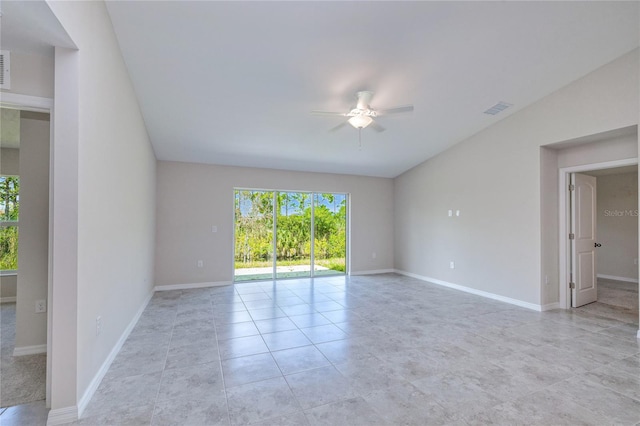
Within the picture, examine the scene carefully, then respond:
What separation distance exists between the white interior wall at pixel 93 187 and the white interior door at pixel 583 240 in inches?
237

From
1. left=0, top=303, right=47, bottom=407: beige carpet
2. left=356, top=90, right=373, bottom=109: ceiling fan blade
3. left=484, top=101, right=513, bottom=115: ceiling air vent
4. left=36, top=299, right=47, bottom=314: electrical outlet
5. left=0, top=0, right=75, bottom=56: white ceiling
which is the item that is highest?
left=484, top=101, right=513, bottom=115: ceiling air vent

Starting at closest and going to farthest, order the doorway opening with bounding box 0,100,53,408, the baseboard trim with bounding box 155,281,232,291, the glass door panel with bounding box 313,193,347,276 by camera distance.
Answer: the doorway opening with bounding box 0,100,53,408, the baseboard trim with bounding box 155,281,232,291, the glass door panel with bounding box 313,193,347,276

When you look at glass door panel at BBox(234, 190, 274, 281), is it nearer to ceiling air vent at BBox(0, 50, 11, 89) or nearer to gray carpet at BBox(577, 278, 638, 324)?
ceiling air vent at BBox(0, 50, 11, 89)

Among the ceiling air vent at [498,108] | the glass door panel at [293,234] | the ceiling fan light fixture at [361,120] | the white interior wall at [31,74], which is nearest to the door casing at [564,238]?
the ceiling air vent at [498,108]

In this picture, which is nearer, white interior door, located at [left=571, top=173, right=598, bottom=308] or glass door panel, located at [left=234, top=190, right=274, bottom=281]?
white interior door, located at [left=571, top=173, right=598, bottom=308]

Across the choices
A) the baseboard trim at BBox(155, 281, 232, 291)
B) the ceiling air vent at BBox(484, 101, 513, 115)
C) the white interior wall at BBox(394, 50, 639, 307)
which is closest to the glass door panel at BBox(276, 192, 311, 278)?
the baseboard trim at BBox(155, 281, 232, 291)

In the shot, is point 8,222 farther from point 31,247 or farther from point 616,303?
point 616,303

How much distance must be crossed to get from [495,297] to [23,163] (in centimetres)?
631

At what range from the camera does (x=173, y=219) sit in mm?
5480

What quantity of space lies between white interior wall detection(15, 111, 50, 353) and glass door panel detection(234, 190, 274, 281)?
3400 millimetres

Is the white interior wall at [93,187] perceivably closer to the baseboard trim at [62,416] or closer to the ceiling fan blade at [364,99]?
the baseboard trim at [62,416]

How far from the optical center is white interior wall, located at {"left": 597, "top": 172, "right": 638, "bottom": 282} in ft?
20.9

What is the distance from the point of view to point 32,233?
2689mm

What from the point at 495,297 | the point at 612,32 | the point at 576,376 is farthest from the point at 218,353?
the point at 612,32
